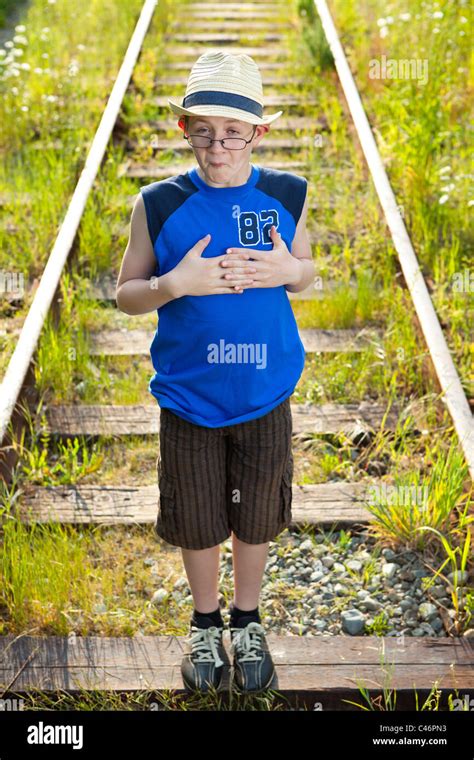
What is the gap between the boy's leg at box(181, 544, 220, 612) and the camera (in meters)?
2.83

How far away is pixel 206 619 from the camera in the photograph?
9.75 ft

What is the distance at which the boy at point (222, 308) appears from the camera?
2.34m

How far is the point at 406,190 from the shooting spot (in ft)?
18.7

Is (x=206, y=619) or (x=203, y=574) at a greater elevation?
(x=203, y=574)

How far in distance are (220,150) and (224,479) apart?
95 cm

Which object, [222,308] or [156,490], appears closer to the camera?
[222,308]

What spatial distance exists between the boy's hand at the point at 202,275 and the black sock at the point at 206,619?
115 cm

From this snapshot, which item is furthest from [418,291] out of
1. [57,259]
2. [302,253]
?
[302,253]

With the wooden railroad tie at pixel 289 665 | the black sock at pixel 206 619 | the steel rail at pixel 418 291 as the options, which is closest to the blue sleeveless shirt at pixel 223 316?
the black sock at pixel 206 619

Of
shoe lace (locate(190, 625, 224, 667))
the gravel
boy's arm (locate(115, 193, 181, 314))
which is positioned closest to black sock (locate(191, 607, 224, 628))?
shoe lace (locate(190, 625, 224, 667))

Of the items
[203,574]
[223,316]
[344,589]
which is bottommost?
[344,589]

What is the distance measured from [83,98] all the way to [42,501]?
14.2 feet

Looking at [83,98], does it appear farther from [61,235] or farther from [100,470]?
[100,470]

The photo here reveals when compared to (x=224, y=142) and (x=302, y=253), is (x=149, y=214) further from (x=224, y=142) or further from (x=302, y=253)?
(x=302, y=253)
